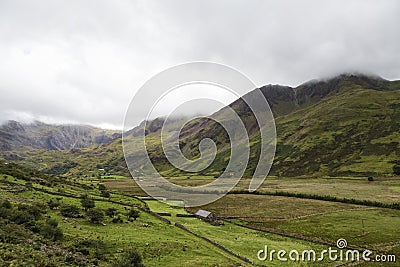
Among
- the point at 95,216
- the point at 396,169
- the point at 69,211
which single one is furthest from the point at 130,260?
the point at 396,169

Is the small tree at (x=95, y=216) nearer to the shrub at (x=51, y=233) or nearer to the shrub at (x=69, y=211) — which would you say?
the shrub at (x=69, y=211)

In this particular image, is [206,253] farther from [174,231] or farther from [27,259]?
[27,259]

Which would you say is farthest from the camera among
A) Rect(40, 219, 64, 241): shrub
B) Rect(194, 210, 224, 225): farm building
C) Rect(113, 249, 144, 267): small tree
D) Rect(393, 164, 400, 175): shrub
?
Rect(393, 164, 400, 175): shrub

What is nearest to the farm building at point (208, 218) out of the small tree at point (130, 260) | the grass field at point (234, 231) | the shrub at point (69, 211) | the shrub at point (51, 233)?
the grass field at point (234, 231)

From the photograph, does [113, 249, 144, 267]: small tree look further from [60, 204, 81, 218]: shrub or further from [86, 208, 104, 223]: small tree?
[60, 204, 81, 218]: shrub

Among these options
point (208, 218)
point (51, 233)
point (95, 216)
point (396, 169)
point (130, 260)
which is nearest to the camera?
point (130, 260)

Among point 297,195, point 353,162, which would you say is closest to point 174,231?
point 297,195

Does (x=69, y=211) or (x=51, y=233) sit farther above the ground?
(x=69, y=211)

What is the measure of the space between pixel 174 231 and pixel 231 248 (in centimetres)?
1229

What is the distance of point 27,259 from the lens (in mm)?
23250

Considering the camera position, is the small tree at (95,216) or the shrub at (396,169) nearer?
the small tree at (95,216)

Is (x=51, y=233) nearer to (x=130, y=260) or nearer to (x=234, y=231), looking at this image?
(x=130, y=260)

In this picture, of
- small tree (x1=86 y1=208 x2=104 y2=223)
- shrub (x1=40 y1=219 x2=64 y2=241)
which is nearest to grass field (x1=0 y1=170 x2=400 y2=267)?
small tree (x1=86 y1=208 x2=104 y2=223)

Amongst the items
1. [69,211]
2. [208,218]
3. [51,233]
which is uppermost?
[69,211]
